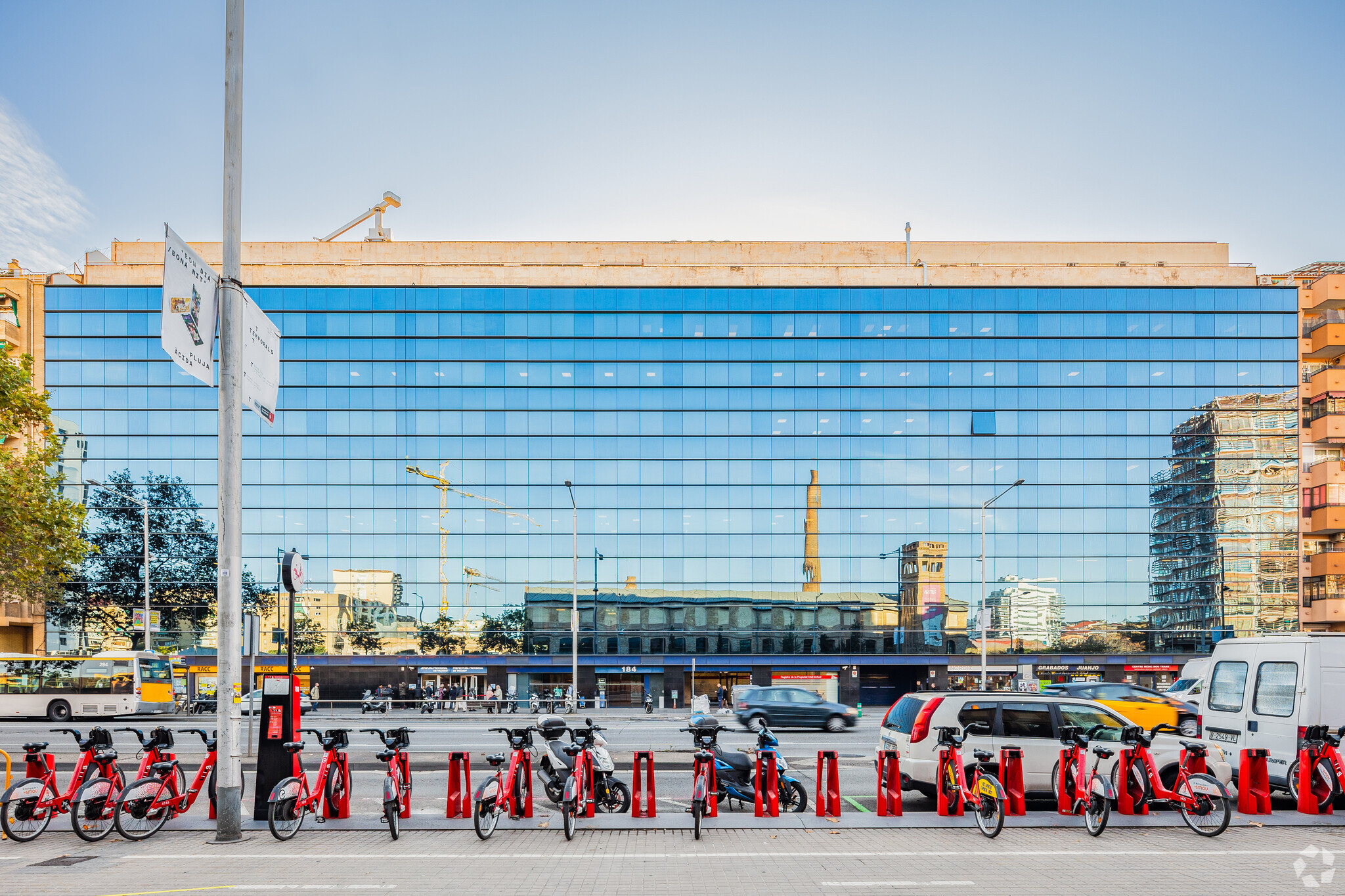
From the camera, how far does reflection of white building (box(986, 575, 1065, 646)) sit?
5131cm

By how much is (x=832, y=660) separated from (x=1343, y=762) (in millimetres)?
40738

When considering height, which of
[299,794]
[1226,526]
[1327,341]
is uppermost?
[1327,341]

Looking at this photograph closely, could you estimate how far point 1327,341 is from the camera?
168ft

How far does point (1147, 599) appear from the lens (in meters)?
51.9

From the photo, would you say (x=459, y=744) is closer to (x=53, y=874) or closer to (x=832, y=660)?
(x=53, y=874)

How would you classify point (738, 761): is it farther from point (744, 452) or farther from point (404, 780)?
point (744, 452)

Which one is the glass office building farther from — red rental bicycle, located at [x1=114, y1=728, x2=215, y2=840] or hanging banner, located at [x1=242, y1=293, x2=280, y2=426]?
hanging banner, located at [x1=242, y1=293, x2=280, y2=426]

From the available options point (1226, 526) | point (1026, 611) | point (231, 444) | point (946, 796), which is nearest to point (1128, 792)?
point (946, 796)

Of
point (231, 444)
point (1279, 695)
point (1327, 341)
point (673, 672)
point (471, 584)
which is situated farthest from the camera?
point (471, 584)

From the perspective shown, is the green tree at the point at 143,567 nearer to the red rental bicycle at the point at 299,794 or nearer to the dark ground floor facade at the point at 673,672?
the dark ground floor facade at the point at 673,672

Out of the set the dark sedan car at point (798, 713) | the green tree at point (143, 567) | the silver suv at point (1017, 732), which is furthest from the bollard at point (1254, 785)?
the green tree at point (143, 567)

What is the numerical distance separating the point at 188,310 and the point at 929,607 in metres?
47.4

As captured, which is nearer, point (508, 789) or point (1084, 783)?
point (508, 789)

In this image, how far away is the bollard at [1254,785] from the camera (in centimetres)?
1168
